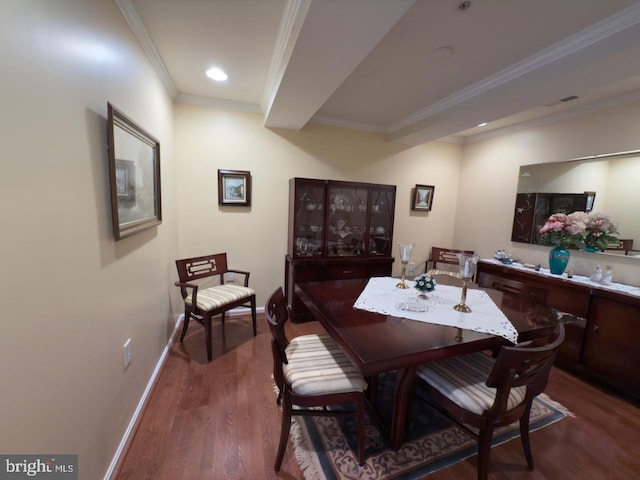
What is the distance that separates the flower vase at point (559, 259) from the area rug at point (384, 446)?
1273mm

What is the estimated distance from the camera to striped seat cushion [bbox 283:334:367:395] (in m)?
1.31

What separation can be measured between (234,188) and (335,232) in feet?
4.27

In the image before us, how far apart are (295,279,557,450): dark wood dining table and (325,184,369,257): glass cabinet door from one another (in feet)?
4.75

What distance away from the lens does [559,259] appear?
2.46m

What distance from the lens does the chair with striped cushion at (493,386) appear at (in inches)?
43.4

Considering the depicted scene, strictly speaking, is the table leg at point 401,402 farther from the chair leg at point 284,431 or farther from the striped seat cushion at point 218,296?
the striped seat cushion at point 218,296

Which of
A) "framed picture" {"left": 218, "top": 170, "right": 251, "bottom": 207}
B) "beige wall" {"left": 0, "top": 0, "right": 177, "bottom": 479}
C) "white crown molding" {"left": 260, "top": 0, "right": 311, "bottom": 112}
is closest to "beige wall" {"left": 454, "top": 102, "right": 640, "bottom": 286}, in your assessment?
"white crown molding" {"left": 260, "top": 0, "right": 311, "bottom": 112}

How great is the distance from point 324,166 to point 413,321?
2.35m

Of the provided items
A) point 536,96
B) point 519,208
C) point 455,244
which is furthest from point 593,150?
point 455,244

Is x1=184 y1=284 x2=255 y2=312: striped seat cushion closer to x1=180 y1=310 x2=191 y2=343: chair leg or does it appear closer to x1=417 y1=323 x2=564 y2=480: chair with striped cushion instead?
x1=180 y1=310 x2=191 y2=343: chair leg

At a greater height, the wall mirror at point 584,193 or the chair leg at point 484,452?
the wall mirror at point 584,193

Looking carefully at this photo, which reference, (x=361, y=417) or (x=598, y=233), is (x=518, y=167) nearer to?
(x=598, y=233)

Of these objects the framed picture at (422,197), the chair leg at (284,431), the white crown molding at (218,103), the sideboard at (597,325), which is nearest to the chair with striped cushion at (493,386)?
the chair leg at (284,431)

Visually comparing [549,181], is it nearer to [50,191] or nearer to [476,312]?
[476,312]
